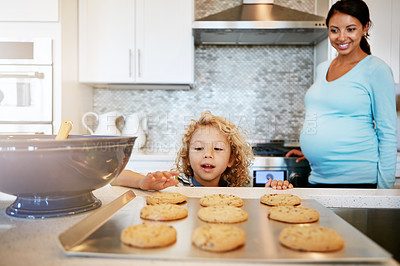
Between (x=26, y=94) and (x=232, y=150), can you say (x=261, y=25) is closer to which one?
(x=232, y=150)

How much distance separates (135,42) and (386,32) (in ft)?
5.79

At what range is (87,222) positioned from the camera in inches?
20.6

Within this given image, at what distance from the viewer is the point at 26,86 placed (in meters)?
2.08

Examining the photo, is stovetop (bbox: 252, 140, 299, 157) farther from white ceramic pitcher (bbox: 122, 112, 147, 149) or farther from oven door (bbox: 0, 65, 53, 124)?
oven door (bbox: 0, 65, 53, 124)

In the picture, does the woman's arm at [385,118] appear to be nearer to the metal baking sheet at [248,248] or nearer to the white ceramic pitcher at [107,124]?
the metal baking sheet at [248,248]

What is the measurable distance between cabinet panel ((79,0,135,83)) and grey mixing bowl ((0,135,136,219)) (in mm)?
1866

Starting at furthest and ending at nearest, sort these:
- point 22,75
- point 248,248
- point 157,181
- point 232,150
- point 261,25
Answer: point 261,25
point 22,75
point 232,150
point 157,181
point 248,248

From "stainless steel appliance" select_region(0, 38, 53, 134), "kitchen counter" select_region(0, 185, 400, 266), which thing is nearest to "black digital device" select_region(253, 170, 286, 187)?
"kitchen counter" select_region(0, 185, 400, 266)

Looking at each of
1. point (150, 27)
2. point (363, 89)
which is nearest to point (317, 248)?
point (363, 89)

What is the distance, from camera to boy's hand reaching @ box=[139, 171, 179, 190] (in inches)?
33.8

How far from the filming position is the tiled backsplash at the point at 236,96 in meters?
2.70

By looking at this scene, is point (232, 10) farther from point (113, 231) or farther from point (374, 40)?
point (113, 231)

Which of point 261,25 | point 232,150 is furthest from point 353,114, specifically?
point 261,25

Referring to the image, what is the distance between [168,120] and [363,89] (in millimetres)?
1611
